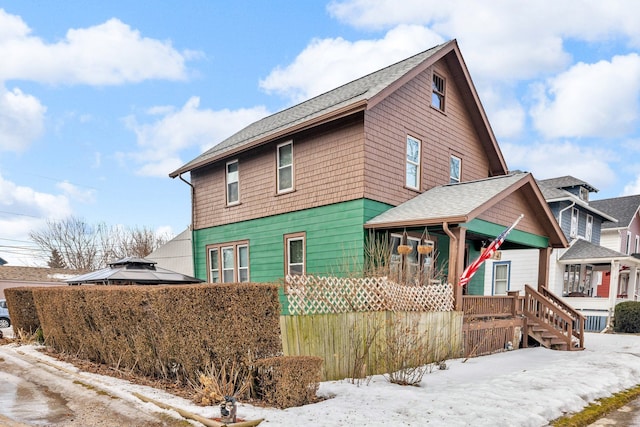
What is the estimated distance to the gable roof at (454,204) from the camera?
957 cm

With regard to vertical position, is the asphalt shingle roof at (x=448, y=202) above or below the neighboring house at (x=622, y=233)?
above

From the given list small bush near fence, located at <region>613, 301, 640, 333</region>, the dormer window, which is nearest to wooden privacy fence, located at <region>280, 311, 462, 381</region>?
small bush near fence, located at <region>613, 301, 640, 333</region>

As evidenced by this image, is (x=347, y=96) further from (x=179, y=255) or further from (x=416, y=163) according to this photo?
(x=179, y=255)

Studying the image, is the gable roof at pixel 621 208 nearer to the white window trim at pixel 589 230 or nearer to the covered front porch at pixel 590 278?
the white window trim at pixel 589 230

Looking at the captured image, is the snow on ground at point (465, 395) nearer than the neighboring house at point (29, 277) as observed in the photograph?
Yes

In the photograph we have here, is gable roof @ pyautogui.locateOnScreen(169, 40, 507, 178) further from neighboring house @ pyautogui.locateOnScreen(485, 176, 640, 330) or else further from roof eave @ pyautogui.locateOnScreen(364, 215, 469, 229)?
neighboring house @ pyautogui.locateOnScreen(485, 176, 640, 330)

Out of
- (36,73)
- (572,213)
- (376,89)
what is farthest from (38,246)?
(572,213)

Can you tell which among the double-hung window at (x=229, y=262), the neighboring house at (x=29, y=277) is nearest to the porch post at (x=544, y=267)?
the double-hung window at (x=229, y=262)

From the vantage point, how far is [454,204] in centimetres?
1029

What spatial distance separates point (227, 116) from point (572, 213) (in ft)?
73.9

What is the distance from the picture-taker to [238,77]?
1675cm

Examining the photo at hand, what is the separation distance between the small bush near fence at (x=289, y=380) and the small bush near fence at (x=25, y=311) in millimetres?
9652

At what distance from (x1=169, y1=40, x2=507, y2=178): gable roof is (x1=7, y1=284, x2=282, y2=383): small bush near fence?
20.9 ft

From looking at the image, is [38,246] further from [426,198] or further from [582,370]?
[582,370]
